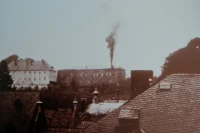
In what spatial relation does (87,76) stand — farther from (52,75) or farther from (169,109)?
(169,109)

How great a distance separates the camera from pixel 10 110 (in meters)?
27.6

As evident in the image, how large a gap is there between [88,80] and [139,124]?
7748 cm

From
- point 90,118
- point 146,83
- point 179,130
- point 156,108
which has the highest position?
point 146,83

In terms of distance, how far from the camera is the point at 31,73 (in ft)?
309

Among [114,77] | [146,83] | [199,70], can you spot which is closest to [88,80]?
[114,77]

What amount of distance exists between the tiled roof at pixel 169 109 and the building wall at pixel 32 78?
77.1 m

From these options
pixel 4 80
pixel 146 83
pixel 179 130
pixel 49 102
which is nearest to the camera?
pixel 179 130

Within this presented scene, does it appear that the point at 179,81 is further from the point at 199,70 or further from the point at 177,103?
the point at 199,70

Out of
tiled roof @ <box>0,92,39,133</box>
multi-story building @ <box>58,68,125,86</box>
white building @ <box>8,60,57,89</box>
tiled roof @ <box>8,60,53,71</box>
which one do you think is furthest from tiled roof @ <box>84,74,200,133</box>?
tiled roof @ <box>8,60,53,71</box>

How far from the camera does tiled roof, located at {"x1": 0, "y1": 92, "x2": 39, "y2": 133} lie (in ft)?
87.0

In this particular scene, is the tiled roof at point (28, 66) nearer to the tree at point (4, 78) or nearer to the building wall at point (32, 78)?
the building wall at point (32, 78)

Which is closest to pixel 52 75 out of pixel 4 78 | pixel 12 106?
pixel 4 78

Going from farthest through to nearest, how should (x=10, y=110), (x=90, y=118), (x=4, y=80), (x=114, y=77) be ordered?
(x=114, y=77), (x=4, y=80), (x=90, y=118), (x=10, y=110)

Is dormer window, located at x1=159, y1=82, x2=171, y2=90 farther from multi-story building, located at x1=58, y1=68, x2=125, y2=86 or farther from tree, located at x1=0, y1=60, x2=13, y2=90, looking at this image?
multi-story building, located at x1=58, y1=68, x2=125, y2=86
